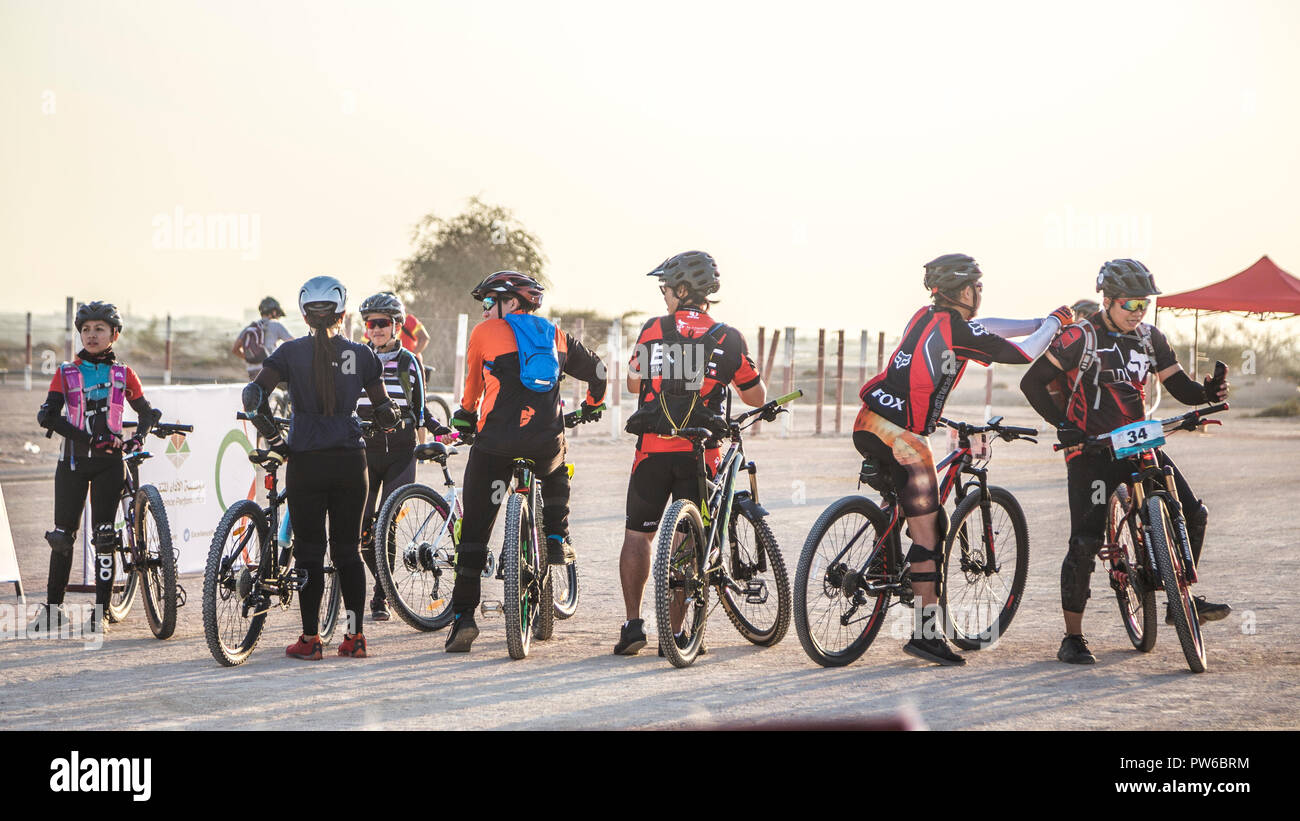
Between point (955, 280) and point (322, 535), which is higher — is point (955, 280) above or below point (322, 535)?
above

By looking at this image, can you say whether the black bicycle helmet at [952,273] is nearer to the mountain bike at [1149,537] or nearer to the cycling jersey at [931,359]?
the cycling jersey at [931,359]

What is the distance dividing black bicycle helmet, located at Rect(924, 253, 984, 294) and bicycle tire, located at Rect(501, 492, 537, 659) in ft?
7.52

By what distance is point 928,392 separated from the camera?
689 cm

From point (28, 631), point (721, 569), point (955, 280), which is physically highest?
point (955, 280)

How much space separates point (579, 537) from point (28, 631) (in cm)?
512

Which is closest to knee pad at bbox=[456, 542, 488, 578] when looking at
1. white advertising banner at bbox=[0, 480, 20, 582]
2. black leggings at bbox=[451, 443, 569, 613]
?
black leggings at bbox=[451, 443, 569, 613]

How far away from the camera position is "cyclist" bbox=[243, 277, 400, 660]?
6832mm

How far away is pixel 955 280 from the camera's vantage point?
22.6 ft

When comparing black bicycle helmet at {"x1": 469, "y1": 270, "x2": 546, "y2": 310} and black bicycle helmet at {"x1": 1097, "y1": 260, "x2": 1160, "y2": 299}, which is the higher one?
black bicycle helmet at {"x1": 1097, "y1": 260, "x2": 1160, "y2": 299}

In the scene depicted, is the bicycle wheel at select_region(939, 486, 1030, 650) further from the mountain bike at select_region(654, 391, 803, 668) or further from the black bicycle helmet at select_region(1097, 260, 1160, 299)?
the black bicycle helmet at select_region(1097, 260, 1160, 299)

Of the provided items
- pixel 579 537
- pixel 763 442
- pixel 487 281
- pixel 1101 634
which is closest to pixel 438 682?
pixel 487 281

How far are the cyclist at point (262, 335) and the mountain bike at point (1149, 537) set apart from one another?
11557mm

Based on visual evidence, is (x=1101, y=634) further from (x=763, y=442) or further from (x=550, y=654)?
(x=763, y=442)

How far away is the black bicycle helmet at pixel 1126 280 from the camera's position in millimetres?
7164
